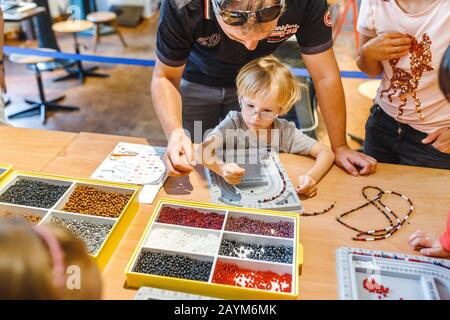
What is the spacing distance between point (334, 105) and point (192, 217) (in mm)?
755

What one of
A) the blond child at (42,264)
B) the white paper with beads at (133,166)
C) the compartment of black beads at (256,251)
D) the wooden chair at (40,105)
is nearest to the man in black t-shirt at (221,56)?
the white paper with beads at (133,166)

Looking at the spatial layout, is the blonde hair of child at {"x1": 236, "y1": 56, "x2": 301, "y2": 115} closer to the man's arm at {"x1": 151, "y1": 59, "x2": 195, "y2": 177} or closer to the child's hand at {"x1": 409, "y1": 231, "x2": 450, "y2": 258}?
the man's arm at {"x1": 151, "y1": 59, "x2": 195, "y2": 177}

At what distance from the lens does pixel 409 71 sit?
1.57 meters

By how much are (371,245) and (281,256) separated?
279 millimetres

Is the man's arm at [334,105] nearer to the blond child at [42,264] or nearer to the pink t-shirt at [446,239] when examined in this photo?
the pink t-shirt at [446,239]

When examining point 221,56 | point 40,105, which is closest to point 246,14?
point 221,56

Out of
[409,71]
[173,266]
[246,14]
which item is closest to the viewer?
[173,266]

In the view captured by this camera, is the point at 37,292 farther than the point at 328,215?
No

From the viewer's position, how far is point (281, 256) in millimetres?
1193

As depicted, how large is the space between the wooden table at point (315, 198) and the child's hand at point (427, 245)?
0.08 ft

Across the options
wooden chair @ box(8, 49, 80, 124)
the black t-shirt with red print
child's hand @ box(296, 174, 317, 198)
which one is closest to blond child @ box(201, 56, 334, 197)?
child's hand @ box(296, 174, 317, 198)

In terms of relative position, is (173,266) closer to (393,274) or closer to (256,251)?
(256,251)
